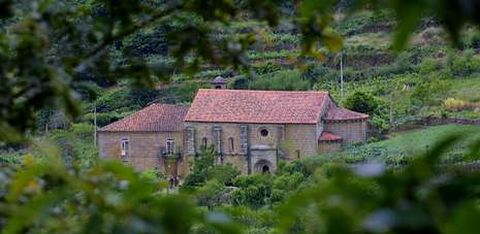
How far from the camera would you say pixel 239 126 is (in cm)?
1653

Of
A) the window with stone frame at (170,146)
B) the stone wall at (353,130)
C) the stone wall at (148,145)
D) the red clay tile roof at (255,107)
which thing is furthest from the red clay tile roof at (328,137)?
the window with stone frame at (170,146)

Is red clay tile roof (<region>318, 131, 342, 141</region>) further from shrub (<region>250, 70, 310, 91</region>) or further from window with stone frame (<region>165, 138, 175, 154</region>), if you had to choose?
window with stone frame (<region>165, 138, 175, 154</region>)

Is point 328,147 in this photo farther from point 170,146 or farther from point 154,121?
point 154,121

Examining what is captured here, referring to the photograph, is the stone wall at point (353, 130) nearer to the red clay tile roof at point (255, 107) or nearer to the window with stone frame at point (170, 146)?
the red clay tile roof at point (255, 107)

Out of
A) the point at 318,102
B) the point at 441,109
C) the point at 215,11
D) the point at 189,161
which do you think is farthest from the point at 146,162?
the point at 215,11

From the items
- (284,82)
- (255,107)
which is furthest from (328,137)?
(284,82)

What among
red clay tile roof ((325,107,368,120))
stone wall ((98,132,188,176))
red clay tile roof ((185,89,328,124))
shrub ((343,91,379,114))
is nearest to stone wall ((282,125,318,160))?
red clay tile roof ((185,89,328,124))

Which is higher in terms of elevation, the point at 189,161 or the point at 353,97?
the point at 353,97

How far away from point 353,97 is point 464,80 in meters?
2.29

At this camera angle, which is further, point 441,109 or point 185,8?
point 441,109

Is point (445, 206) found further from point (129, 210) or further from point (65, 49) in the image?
point (65, 49)

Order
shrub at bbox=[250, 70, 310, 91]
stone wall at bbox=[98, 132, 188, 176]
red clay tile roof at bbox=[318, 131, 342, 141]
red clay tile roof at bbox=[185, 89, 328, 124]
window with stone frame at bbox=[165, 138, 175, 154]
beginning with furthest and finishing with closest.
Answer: shrub at bbox=[250, 70, 310, 91] < window with stone frame at bbox=[165, 138, 175, 154] < stone wall at bbox=[98, 132, 188, 176] < red clay tile roof at bbox=[318, 131, 342, 141] < red clay tile roof at bbox=[185, 89, 328, 124]

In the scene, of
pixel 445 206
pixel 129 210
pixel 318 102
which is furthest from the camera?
pixel 318 102

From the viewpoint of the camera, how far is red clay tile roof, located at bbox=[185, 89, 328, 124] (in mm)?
16141
